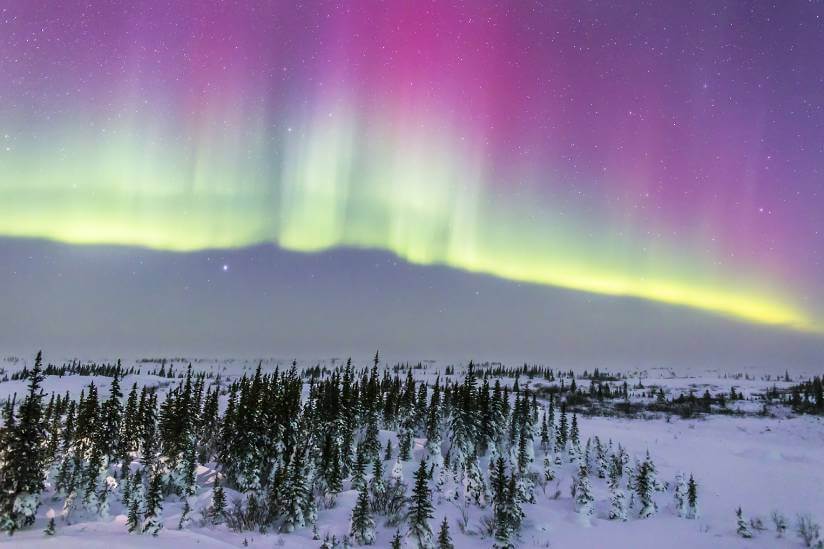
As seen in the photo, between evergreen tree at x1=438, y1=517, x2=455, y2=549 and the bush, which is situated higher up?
the bush

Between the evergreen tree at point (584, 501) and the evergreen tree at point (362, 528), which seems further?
the evergreen tree at point (584, 501)

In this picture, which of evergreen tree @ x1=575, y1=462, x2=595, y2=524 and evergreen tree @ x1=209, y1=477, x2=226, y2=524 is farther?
evergreen tree @ x1=575, y1=462, x2=595, y2=524

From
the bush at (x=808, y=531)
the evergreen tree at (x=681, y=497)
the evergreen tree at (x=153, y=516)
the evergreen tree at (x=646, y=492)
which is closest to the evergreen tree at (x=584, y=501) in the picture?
the evergreen tree at (x=646, y=492)

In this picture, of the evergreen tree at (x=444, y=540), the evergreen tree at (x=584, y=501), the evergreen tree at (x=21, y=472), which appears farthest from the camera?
the evergreen tree at (x=584, y=501)

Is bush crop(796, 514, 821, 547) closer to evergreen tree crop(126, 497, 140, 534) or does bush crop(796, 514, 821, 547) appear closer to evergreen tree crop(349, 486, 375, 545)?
evergreen tree crop(349, 486, 375, 545)

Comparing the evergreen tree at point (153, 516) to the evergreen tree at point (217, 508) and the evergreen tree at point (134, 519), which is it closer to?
the evergreen tree at point (134, 519)

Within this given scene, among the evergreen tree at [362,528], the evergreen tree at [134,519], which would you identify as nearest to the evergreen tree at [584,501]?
the evergreen tree at [362,528]

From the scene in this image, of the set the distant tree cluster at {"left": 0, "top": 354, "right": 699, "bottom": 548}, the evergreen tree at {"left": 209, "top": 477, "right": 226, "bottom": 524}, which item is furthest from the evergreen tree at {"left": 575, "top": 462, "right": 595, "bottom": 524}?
the evergreen tree at {"left": 209, "top": 477, "right": 226, "bottom": 524}

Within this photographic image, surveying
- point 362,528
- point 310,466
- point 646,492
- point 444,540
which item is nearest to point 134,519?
point 362,528

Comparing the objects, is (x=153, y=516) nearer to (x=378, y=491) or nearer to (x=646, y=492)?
(x=378, y=491)

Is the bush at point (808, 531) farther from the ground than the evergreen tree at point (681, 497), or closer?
farther from the ground

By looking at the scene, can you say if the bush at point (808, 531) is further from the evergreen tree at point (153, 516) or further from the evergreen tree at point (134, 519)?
the evergreen tree at point (134, 519)

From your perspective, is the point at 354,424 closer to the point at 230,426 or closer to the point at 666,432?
the point at 230,426

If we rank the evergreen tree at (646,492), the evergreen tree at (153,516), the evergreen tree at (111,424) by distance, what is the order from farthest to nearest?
1. the evergreen tree at (111,424)
2. the evergreen tree at (646,492)
3. the evergreen tree at (153,516)
